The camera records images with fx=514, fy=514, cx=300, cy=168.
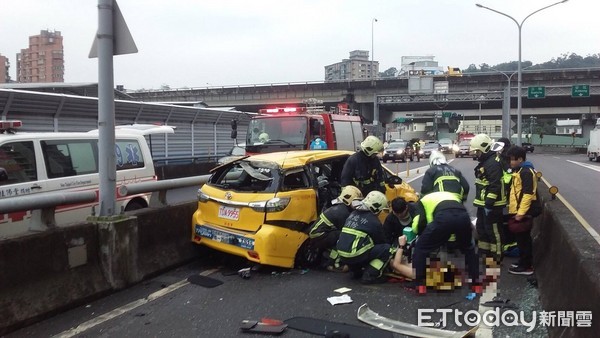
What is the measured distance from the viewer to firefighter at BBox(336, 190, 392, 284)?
5.98m

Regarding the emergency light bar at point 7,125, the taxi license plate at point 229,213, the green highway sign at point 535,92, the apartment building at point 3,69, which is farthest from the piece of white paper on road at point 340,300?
the apartment building at point 3,69

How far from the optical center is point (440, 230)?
5426 millimetres

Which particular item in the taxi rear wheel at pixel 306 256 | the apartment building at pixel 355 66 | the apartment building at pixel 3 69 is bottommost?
the taxi rear wheel at pixel 306 256

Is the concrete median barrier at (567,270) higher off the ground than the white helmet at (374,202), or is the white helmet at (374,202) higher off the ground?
the white helmet at (374,202)

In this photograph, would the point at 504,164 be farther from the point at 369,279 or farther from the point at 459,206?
the point at 369,279

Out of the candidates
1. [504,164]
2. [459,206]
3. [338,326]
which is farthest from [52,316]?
[504,164]

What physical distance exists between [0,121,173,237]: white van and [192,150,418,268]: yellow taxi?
1.53 m

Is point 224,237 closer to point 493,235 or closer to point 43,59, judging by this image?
point 493,235

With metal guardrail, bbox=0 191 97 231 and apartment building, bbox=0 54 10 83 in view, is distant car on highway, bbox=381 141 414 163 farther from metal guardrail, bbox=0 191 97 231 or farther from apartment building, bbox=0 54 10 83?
apartment building, bbox=0 54 10 83

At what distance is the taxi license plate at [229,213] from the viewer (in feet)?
20.7

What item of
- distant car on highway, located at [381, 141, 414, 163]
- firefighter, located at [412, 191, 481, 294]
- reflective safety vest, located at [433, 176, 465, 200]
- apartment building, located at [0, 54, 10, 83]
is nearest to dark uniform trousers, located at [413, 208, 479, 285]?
firefighter, located at [412, 191, 481, 294]

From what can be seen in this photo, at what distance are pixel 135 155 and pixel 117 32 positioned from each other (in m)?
3.44

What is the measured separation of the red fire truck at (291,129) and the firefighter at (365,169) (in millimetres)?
5611

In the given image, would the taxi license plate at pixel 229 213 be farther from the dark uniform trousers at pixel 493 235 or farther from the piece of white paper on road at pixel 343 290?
the dark uniform trousers at pixel 493 235
